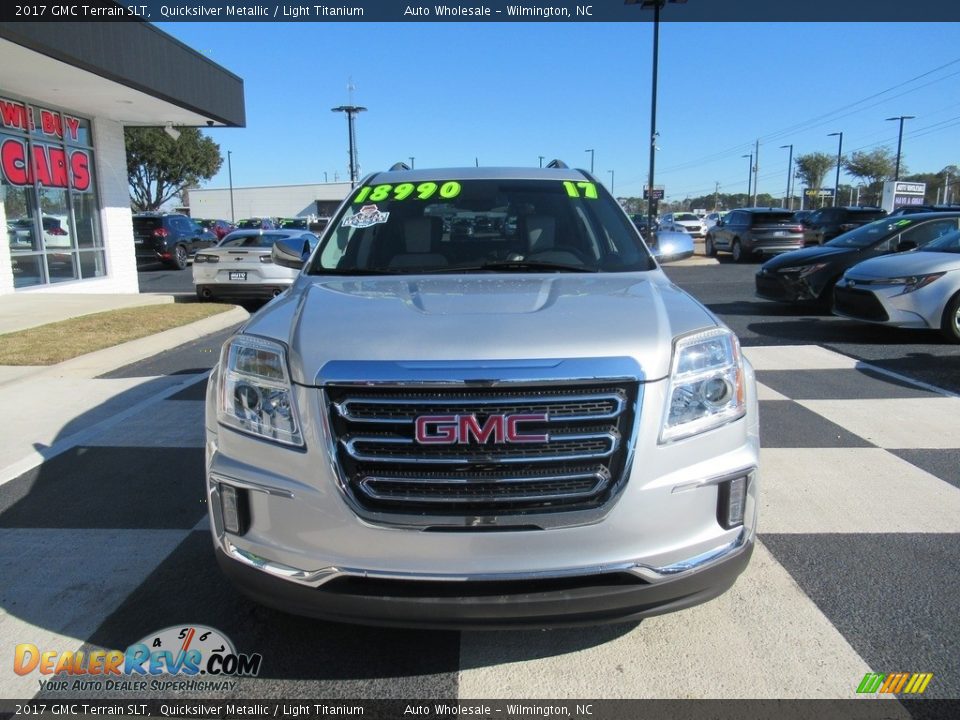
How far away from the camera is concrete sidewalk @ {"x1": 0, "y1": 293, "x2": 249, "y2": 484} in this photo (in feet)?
16.2

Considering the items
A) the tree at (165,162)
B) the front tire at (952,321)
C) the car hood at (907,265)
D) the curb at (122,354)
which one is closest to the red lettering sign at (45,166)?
the curb at (122,354)

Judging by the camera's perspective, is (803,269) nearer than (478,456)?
No

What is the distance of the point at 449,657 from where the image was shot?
251 cm

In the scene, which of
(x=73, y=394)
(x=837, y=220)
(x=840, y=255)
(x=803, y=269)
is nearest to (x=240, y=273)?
(x=73, y=394)

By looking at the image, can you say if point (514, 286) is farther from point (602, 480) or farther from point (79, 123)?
point (79, 123)

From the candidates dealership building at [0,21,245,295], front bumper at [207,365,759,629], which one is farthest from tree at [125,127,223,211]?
front bumper at [207,365,759,629]

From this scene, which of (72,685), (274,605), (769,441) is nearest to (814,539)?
(769,441)

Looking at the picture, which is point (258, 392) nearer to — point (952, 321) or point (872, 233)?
point (952, 321)

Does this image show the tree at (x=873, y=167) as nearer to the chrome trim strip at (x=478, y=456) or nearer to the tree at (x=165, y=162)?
the tree at (x=165, y=162)

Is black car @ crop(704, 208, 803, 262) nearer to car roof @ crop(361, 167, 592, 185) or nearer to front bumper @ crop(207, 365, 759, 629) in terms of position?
car roof @ crop(361, 167, 592, 185)

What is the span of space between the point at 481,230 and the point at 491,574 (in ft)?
7.05

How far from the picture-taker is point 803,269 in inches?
401

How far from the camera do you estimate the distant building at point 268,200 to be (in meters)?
79.6

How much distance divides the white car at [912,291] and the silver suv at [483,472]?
696 cm
